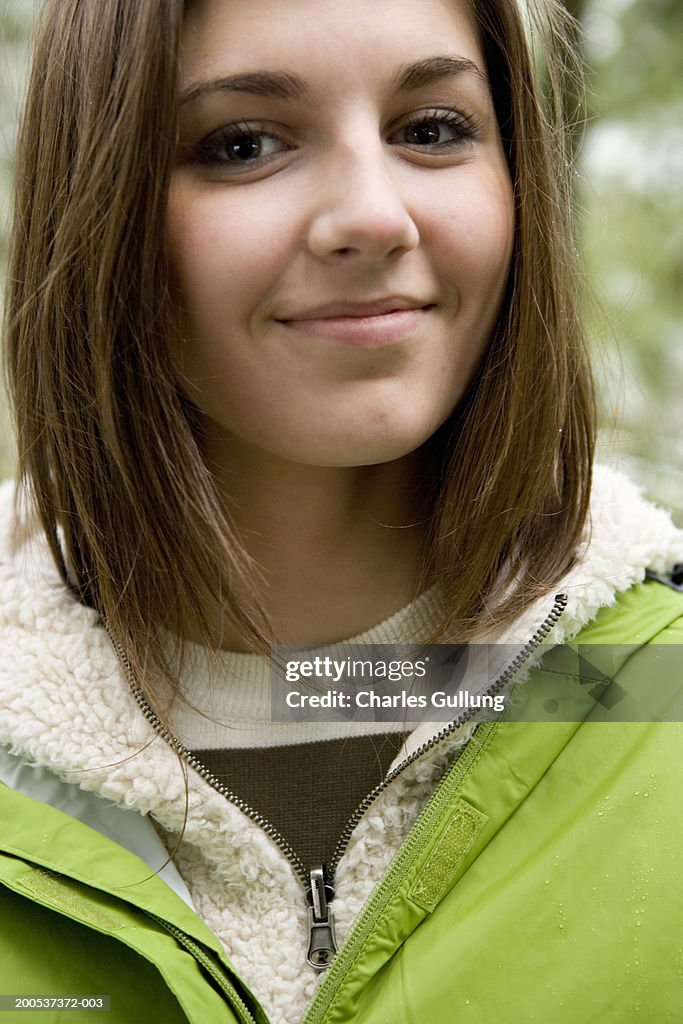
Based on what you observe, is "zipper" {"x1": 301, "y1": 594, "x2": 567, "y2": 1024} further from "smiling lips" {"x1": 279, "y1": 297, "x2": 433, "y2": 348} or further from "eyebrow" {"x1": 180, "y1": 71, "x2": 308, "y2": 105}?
"eyebrow" {"x1": 180, "y1": 71, "x2": 308, "y2": 105}

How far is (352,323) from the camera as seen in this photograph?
128 centimetres

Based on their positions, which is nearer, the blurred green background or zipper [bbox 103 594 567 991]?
zipper [bbox 103 594 567 991]

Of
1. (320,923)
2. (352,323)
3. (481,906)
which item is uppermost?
(352,323)

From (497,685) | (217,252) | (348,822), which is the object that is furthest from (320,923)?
(217,252)

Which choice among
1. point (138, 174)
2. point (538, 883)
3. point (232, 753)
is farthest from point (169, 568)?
point (538, 883)

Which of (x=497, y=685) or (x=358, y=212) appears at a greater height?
(x=358, y=212)

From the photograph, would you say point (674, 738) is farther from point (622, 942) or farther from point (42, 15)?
point (42, 15)

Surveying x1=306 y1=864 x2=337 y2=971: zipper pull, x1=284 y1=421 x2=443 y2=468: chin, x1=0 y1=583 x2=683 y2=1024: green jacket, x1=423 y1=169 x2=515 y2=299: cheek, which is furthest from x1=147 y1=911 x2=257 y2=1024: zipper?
x1=423 y1=169 x2=515 y2=299: cheek

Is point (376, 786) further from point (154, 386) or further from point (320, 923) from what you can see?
point (154, 386)

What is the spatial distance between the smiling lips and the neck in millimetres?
321

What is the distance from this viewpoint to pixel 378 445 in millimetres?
1316

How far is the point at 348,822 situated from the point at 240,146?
948 mm

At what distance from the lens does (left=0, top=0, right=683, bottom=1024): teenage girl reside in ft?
4.07

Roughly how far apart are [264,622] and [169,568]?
0.17 m
